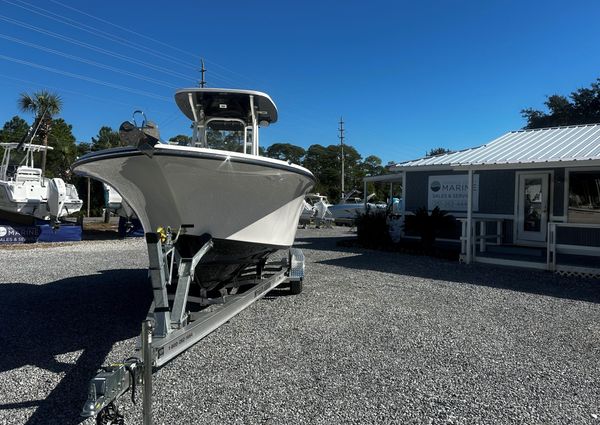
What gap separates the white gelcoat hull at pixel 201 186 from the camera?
4.30 m

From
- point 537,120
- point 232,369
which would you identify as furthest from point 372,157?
point 232,369

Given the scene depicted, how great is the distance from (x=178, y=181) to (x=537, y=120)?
4279cm

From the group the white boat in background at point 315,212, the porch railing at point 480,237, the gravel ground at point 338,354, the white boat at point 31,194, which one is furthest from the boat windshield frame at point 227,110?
the white boat in background at point 315,212

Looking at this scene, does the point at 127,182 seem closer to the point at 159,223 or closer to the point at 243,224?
the point at 159,223

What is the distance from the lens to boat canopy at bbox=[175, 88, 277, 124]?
19.8 ft

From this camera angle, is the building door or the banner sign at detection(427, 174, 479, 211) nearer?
the building door

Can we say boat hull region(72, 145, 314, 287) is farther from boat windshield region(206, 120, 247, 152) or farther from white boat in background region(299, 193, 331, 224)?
white boat in background region(299, 193, 331, 224)

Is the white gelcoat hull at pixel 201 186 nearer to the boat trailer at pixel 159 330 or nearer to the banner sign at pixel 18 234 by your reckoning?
the boat trailer at pixel 159 330

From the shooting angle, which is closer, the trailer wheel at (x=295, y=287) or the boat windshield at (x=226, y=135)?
the boat windshield at (x=226, y=135)

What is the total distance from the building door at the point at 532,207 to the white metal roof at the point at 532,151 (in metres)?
1.02

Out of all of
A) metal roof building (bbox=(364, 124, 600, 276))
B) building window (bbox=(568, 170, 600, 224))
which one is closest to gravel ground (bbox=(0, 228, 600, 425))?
metal roof building (bbox=(364, 124, 600, 276))

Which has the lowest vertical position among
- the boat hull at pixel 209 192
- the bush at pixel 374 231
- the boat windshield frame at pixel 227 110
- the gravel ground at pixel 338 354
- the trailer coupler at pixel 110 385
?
the gravel ground at pixel 338 354

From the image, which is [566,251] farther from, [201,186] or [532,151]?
[201,186]

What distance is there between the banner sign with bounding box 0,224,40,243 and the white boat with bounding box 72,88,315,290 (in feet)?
37.9
